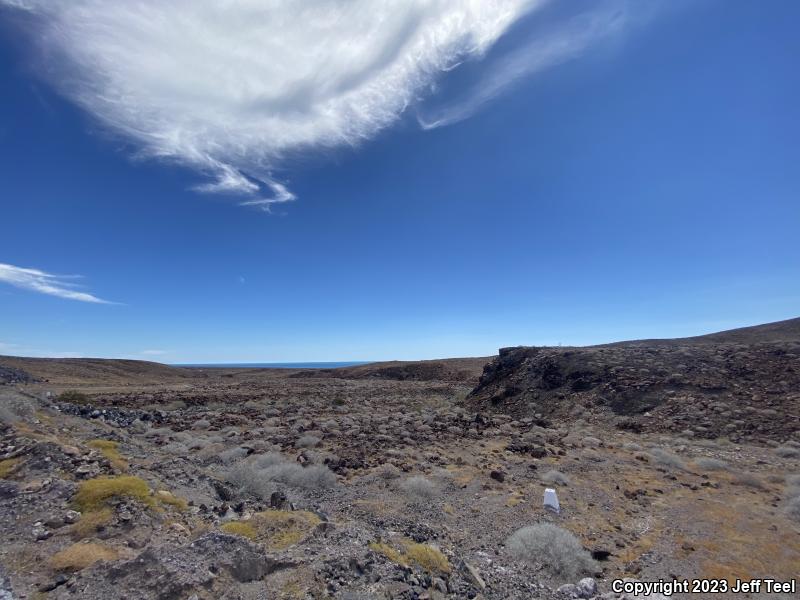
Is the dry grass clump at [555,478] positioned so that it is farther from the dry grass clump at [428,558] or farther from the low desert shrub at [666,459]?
the dry grass clump at [428,558]

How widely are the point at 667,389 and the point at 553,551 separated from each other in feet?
53.4

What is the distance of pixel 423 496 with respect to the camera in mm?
10133

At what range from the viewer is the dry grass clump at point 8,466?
25.3 feet

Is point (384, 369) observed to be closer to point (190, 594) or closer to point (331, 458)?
point (331, 458)

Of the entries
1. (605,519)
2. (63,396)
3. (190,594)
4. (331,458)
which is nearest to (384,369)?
(63,396)

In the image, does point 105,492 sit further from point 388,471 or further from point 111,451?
point 388,471

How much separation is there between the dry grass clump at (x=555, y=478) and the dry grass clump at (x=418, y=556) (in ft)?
19.4

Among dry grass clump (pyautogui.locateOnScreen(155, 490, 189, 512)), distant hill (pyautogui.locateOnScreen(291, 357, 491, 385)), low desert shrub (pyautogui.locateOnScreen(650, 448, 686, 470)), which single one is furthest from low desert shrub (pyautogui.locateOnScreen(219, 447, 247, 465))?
distant hill (pyautogui.locateOnScreen(291, 357, 491, 385))

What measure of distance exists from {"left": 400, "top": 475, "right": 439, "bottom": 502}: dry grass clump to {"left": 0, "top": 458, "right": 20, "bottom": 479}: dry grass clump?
790cm

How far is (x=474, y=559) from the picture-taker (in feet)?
23.2

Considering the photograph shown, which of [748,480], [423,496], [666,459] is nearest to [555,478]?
[423,496]

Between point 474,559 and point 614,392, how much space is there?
1702 cm

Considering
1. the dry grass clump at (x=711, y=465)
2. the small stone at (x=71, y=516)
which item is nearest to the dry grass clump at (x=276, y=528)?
the small stone at (x=71, y=516)

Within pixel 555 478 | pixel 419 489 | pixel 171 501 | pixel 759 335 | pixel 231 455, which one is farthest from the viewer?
pixel 759 335
